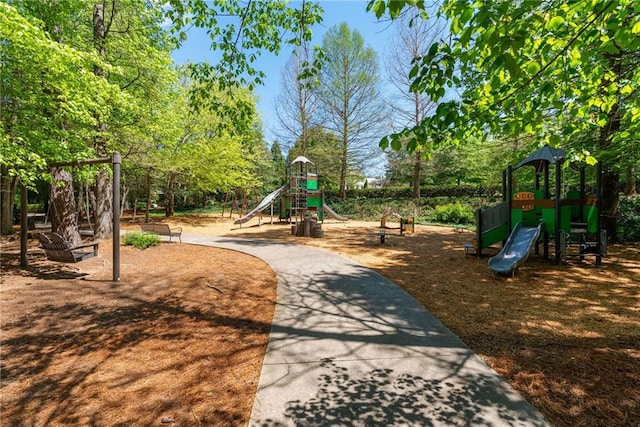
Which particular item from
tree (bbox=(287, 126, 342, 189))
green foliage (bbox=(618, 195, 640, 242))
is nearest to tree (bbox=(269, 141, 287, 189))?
tree (bbox=(287, 126, 342, 189))

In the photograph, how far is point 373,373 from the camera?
3092 mm

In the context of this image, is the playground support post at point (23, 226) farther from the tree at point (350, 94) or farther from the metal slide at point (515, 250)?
the tree at point (350, 94)

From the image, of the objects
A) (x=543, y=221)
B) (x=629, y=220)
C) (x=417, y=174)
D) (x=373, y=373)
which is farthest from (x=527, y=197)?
(x=417, y=174)

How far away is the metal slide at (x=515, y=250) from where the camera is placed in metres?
7.23

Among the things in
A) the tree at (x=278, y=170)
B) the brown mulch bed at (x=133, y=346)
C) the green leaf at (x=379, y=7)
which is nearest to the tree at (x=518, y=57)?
the green leaf at (x=379, y=7)

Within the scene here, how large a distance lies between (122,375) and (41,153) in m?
6.28

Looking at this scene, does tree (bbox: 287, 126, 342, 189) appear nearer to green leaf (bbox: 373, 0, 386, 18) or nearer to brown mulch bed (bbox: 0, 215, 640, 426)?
brown mulch bed (bbox: 0, 215, 640, 426)

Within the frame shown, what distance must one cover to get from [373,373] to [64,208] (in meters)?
11.3

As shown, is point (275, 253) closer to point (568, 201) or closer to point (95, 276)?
point (95, 276)

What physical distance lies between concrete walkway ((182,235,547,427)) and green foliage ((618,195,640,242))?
484 inches

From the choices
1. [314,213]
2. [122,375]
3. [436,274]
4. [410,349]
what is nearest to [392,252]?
[436,274]

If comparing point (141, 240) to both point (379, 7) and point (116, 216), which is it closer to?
point (116, 216)

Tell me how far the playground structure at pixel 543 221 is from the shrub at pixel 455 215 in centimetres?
1041

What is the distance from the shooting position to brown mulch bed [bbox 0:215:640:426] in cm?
267
